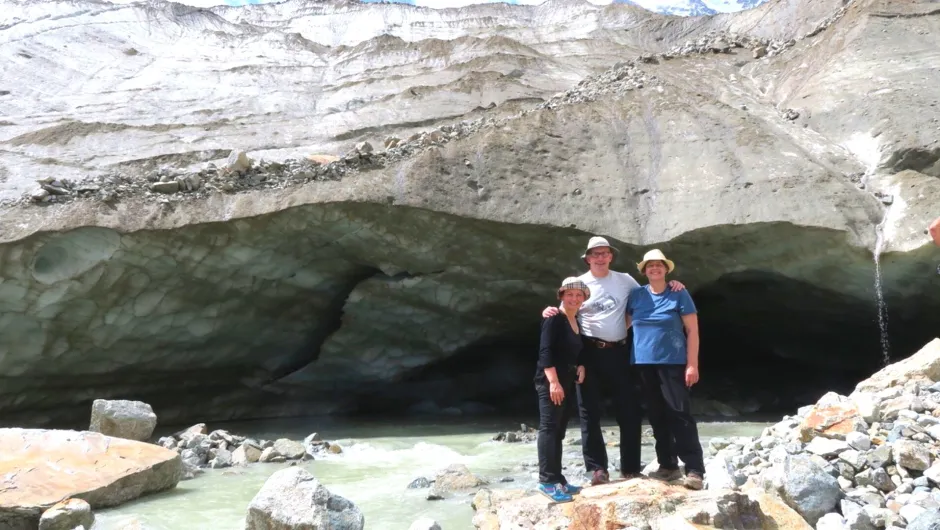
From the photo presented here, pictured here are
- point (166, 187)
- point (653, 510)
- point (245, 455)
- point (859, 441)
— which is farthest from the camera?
point (166, 187)

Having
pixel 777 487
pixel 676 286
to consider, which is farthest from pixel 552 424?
pixel 777 487

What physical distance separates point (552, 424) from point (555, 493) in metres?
0.31

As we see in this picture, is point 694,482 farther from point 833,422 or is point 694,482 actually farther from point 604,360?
point 833,422

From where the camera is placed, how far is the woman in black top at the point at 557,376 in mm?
3400

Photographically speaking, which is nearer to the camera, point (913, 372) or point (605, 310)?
point (605, 310)

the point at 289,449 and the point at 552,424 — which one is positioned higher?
the point at 552,424

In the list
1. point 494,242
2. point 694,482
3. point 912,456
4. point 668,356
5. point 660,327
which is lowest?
point 694,482

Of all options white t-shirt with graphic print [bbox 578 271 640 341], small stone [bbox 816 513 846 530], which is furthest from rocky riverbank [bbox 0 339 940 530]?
white t-shirt with graphic print [bbox 578 271 640 341]

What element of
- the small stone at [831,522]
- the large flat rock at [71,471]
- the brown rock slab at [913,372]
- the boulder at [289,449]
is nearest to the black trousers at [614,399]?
the small stone at [831,522]

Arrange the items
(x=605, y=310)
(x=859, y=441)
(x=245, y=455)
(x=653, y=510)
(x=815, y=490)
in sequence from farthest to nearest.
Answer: (x=245, y=455) < (x=859, y=441) < (x=605, y=310) < (x=815, y=490) < (x=653, y=510)

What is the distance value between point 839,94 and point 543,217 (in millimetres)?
3904

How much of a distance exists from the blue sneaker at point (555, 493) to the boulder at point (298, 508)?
0.89m

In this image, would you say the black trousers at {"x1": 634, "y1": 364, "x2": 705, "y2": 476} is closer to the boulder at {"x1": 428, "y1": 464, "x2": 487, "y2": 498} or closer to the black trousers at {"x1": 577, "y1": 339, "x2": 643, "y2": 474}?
the black trousers at {"x1": 577, "y1": 339, "x2": 643, "y2": 474}

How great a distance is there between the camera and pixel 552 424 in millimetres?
3449
